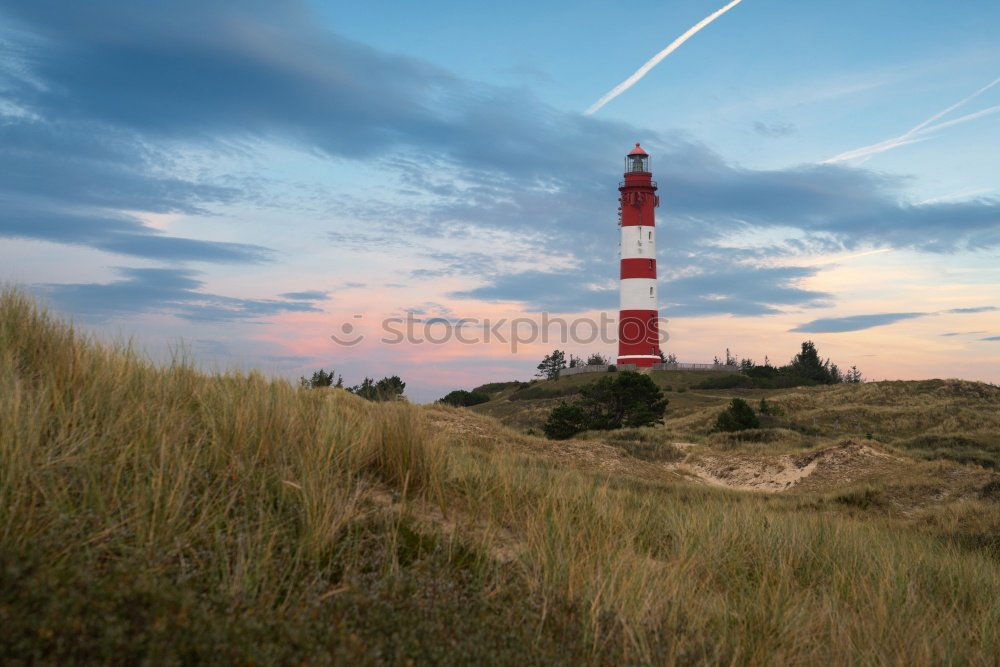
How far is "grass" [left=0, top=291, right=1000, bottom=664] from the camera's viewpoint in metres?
3.12

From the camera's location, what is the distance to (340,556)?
4406 mm

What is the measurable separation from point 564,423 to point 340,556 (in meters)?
29.3

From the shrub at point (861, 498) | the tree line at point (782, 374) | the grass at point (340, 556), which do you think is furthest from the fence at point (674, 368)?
the grass at point (340, 556)

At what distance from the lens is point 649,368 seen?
53.6 meters

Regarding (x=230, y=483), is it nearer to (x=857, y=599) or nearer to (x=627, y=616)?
(x=627, y=616)

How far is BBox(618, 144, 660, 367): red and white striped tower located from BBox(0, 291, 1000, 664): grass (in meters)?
43.3

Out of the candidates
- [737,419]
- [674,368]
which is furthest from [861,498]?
[674,368]

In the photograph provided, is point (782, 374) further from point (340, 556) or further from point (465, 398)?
point (340, 556)

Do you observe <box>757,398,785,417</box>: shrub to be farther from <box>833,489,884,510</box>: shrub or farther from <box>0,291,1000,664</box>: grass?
<box>0,291,1000,664</box>: grass

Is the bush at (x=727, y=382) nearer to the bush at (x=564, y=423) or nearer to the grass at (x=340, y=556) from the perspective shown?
the bush at (x=564, y=423)

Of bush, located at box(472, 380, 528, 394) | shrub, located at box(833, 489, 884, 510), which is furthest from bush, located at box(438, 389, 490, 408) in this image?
shrub, located at box(833, 489, 884, 510)

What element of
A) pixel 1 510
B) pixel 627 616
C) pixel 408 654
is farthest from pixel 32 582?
pixel 627 616

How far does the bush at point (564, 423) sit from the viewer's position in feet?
108

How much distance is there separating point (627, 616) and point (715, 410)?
33571 millimetres
